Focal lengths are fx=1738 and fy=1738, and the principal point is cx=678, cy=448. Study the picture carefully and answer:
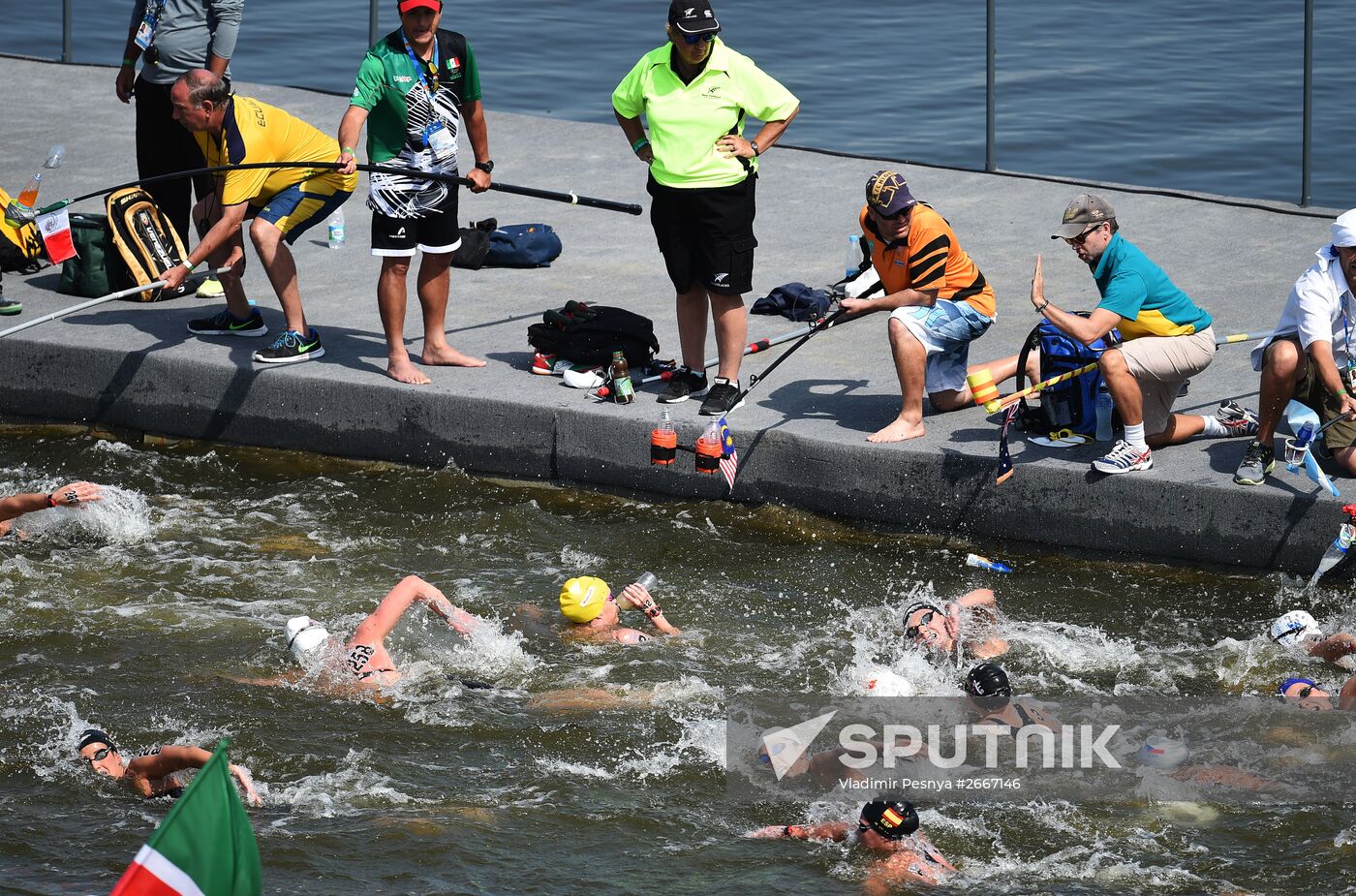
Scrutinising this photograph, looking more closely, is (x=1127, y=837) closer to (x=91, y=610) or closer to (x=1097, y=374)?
(x=1097, y=374)

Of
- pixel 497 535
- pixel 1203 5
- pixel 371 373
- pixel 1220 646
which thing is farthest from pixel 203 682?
pixel 1203 5

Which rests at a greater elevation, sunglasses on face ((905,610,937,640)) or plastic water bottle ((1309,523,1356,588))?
plastic water bottle ((1309,523,1356,588))

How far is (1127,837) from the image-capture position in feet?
21.9

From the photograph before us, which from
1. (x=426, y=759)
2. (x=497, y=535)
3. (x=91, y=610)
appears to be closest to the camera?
(x=426, y=759)

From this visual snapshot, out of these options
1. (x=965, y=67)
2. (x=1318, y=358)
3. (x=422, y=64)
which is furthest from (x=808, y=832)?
(x=965, y=67)

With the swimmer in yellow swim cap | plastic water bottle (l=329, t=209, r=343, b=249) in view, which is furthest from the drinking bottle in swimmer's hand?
plastic water bottle (l=329, t=209, r=343, b=249)

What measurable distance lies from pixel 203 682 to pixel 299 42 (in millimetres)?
18960

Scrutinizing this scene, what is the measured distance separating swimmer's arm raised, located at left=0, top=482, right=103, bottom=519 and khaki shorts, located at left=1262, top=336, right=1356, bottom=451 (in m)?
5.92

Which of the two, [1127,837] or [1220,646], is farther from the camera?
[1220,646]

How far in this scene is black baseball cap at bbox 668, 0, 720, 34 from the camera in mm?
8977

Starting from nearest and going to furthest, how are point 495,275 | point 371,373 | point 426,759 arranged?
1. point 426,759
2. point 371,373
3. point 495,275

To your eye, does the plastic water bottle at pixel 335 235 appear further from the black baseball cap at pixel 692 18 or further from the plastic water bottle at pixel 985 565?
the plastic water bottle at pixel 985 565

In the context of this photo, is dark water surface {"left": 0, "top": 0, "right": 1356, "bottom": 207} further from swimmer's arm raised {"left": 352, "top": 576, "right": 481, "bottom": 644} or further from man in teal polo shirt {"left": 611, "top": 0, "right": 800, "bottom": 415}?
swimmer's arm raised {"left": 352, "top": 576, "right": 481, "bottom": 644}

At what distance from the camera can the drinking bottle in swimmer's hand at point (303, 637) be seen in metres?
7.76
